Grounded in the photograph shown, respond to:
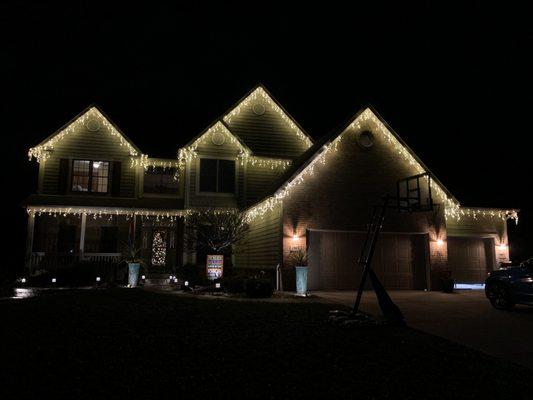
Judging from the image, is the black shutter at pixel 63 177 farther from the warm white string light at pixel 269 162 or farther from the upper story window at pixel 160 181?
the warm white string light at pixel 269 162

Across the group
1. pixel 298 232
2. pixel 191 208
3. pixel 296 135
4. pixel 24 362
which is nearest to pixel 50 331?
pixel 24 362

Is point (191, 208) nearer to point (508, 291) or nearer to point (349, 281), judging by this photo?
point (349, 281)

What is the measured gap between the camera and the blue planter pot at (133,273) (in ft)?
60.4

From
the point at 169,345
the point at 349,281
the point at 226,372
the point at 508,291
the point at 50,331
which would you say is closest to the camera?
the point at 226,372

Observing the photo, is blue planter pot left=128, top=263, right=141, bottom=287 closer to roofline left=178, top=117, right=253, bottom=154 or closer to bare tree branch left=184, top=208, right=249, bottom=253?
bare tree branch left=184, top=208, right=249, bottom=253

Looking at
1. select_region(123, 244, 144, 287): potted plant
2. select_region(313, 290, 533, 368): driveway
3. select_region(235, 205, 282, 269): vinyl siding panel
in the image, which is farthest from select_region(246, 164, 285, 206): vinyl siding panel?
select_region(313, 290, 533, 368): driveway

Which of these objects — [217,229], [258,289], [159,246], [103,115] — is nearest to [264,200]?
[217,229]

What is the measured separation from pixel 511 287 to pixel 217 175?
14.3 meters

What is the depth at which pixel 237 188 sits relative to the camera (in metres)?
22.3

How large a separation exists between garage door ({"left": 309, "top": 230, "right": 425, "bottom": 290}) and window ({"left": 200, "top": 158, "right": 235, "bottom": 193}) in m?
6.27

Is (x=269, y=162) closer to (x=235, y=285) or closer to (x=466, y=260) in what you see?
(x=235, y=285)

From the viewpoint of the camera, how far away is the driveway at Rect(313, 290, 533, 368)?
7.20m

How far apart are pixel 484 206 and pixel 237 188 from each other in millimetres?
11437

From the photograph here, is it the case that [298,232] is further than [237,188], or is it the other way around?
[237,188]
